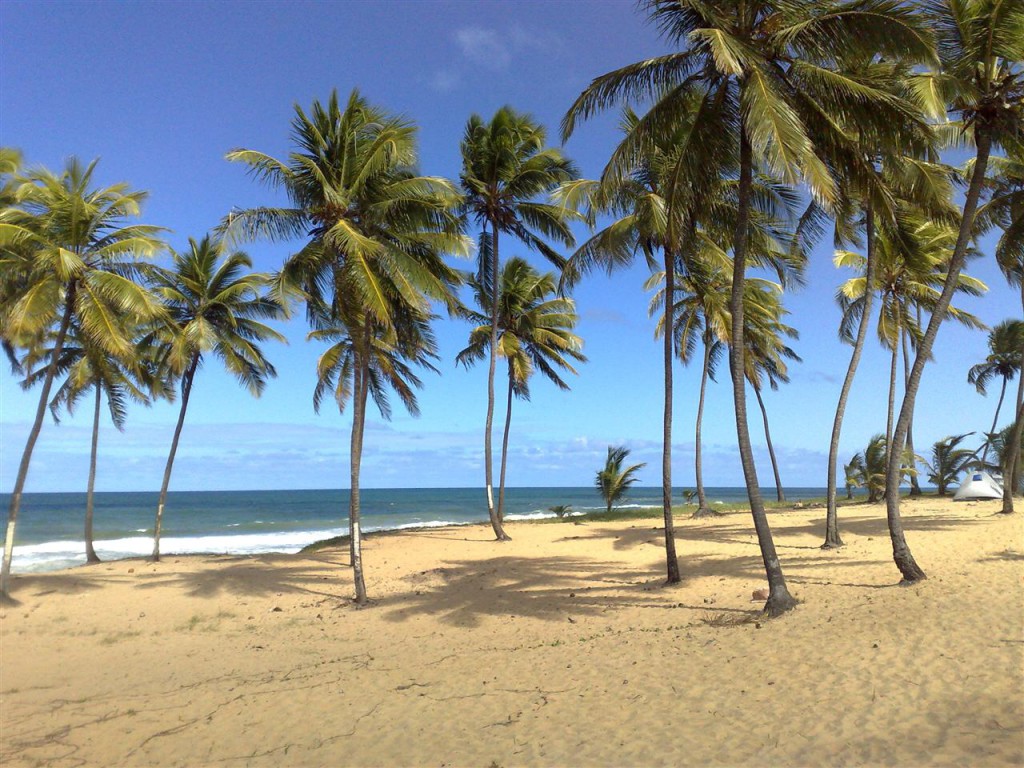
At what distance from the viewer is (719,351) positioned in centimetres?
2758

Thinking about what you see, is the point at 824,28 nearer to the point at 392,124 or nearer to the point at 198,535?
the point at 392,124

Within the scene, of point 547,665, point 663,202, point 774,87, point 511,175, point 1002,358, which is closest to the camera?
point 547,665

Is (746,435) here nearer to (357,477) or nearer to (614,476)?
(357,477)

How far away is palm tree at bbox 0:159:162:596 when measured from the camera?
490 inches

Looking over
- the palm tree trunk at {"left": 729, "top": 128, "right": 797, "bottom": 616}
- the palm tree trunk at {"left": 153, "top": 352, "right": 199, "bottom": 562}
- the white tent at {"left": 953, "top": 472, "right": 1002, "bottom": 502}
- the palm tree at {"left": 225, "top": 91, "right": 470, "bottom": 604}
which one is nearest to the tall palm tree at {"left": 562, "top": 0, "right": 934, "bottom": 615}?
the palm tree trunk at {"left": 729, "top": 128, "right": 797, "bottom": 616}

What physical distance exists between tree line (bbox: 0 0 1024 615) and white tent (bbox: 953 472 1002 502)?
2.02 m

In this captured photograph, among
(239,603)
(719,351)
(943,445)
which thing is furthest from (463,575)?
(943,445)

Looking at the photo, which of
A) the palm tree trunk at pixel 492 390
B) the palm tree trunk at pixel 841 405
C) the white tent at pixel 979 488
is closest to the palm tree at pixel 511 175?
the palm tree trunk at pixel 492 390

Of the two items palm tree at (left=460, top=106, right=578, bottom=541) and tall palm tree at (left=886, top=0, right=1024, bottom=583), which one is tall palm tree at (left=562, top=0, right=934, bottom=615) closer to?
tall palm tree at (left=886, top=0, right=1024, bottom=583)

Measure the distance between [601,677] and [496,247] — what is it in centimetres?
1395

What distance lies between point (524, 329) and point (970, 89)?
15839 mm

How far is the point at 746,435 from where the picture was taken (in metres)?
8.80

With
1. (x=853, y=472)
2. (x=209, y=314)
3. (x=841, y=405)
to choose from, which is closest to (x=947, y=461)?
(x=853, y=472)

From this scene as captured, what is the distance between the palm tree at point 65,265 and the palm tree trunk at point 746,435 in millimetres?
11259
